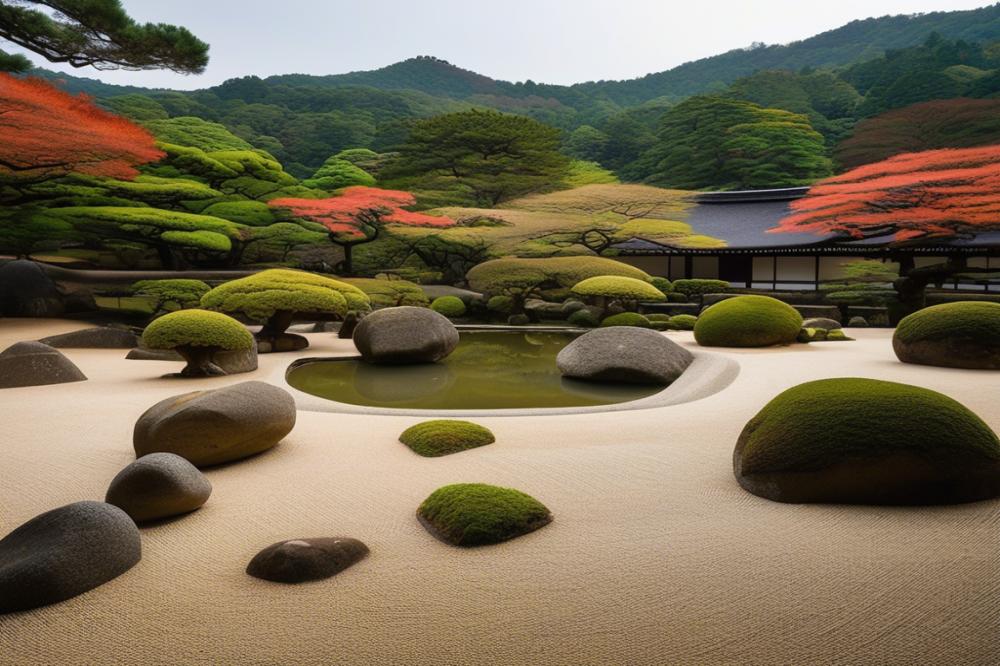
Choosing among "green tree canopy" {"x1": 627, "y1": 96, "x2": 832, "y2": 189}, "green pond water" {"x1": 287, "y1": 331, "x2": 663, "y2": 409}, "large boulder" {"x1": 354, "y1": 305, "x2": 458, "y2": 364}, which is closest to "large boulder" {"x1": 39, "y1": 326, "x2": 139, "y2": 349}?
"green pond water" {"x1": 287, "y1": 331, "x2": 663, "y2": 409}

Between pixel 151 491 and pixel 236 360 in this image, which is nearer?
pixel 151 491

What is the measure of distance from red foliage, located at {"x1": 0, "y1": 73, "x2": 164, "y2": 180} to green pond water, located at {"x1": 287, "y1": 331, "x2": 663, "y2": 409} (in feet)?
21.9

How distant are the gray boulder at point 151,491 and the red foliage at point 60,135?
38.0 feet

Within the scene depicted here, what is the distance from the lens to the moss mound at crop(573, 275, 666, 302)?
629 inches

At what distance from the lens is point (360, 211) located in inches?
795

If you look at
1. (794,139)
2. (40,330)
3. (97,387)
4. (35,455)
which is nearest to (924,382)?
(35,455)

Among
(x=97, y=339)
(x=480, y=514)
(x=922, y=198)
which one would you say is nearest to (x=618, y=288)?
(x=922, y=198)

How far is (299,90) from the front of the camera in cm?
4806

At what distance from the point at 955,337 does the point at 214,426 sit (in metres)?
8.58

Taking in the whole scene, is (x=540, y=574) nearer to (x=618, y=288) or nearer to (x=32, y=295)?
(x=618, y=288)

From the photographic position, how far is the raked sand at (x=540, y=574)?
7.77 ft

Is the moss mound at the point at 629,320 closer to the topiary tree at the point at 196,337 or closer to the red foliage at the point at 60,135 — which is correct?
the topiary tree at the point at 196,337

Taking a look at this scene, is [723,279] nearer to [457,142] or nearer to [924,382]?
[457,142]

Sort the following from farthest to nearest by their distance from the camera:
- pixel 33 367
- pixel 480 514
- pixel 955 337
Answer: pixel 955 337, pixel 33 367, pixel 480 514
